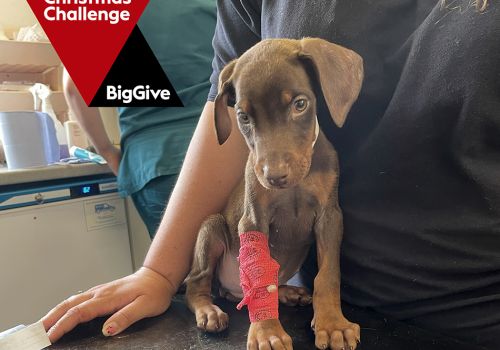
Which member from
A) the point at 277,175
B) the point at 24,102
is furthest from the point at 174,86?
the point at 277,175

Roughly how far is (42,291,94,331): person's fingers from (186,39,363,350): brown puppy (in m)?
0.18

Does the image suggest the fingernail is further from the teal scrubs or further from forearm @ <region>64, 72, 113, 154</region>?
forearm @ <region>64, 72, 113, 154</region>

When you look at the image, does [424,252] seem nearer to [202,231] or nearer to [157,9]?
[202,231]

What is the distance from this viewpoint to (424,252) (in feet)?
2.03

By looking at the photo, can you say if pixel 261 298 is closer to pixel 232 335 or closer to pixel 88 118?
pixel 232 335

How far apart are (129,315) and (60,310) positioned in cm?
13

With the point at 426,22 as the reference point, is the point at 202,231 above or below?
below

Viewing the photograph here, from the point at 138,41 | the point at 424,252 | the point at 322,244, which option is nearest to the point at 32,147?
the point at 138,41

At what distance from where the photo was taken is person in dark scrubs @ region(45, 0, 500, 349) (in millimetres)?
555

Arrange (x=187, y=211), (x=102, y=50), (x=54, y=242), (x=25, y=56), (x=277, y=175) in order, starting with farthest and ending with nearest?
(x=25, y=56) < (x=102, y=50) < (x=54, y=242) < (x=187, y=211) < (x=277, y=175)

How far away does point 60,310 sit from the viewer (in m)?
0.74

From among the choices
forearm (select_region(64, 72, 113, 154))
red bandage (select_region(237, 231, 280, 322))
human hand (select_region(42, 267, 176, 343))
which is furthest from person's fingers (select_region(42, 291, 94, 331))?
forearm (select_region(64, 72, 113, 154))

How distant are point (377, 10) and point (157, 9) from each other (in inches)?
43.8

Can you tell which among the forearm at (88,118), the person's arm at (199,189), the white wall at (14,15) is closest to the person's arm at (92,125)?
the forearm at (88,118)
